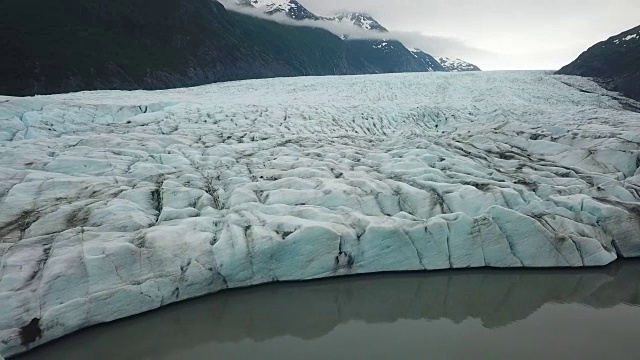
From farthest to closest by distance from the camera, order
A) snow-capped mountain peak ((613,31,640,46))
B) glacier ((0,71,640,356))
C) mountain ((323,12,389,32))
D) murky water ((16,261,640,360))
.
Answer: mountain ((323,12,389,32)) → snow-capped mountain peak ((613,31,640,46)) → glacier ((0,71,640,356)) → murky water ((16,261,640,360))

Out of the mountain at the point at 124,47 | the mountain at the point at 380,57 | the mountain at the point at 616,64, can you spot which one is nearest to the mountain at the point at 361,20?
the mountain at the point at 380,57

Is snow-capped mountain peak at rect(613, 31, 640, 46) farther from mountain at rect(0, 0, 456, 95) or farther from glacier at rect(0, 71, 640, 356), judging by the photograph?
mountain at rect(0, 0, 456, 95)

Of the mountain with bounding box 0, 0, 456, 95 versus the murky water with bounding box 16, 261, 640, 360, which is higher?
the mountain with bounding box 0, 0, 456, 95

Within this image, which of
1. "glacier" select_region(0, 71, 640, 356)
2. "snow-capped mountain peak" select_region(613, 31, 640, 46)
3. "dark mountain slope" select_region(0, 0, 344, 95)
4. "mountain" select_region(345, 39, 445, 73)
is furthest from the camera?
"mountain" select_region(345, 39, 445, 73)

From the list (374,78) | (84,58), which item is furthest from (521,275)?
(84,58)

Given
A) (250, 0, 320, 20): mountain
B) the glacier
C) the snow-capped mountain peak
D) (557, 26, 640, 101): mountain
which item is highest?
(250, 0, 320, 20): mountain

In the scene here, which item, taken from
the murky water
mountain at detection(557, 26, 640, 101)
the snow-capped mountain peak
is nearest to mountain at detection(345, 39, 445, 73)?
mountain at detection(557, 26, 640, 101)

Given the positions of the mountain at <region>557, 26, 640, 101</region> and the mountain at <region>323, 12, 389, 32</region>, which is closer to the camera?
the mountain at <region>557, 26, 640, 101</region>
